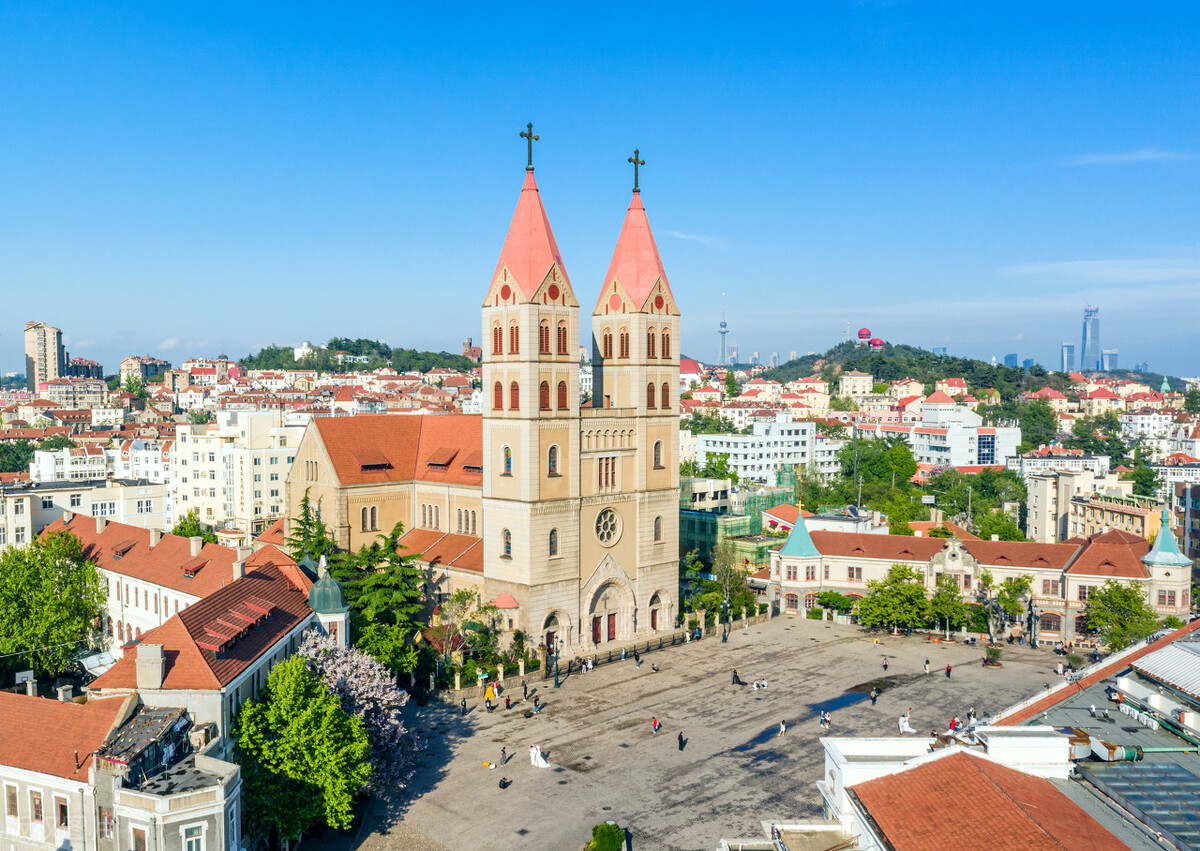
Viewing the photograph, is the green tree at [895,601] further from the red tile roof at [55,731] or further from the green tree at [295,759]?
the red tile roof at [55,731]

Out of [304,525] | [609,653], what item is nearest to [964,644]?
[609,653]

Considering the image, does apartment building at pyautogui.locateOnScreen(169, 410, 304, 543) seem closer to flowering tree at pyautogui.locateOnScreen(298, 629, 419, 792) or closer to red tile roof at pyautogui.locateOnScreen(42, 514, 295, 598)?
red tile roof at pyautogui.locateOnScreen(42, 514, 295, 598)

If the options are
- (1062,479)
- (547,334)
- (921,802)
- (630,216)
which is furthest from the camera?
(1062,479)

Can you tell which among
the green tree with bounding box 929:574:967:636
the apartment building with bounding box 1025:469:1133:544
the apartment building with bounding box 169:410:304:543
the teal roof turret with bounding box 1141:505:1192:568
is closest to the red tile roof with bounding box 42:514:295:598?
the apartment building with bounding box 169:410:304:543

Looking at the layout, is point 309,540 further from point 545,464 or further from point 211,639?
point 211,639

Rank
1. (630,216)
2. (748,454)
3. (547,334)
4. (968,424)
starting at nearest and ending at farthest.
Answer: (547,334) → (630,216) → (748,454) → (968,424)

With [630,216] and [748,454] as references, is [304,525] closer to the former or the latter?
[630,216]

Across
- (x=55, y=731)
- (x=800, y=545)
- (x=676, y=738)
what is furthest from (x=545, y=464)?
(x=55, y=731)
